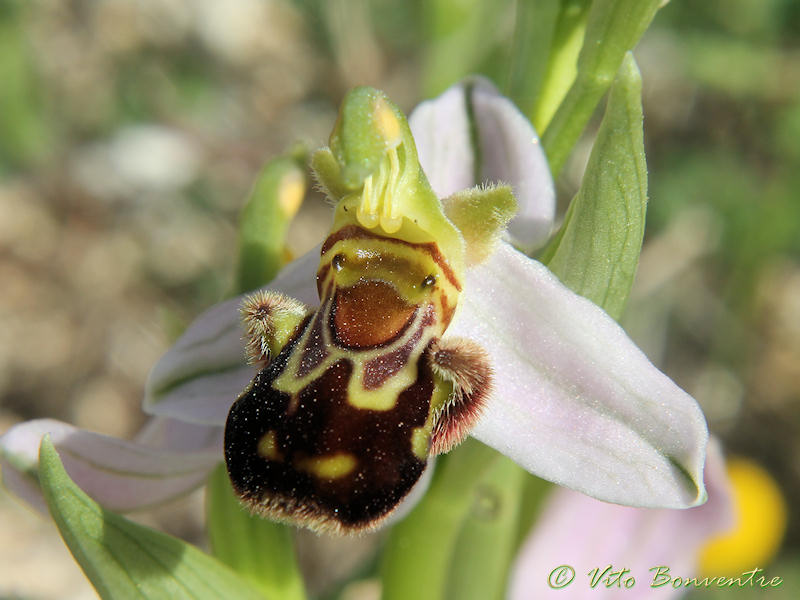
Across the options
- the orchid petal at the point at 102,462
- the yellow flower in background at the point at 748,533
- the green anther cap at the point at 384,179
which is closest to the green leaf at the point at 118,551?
the orchid petal at the point at 102,462

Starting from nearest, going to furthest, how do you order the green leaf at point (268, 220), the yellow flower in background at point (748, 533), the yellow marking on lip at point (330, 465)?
the yellow marking on lip at point (330, 465) < the green leaf at point (268, 220) < the yellow flower in background at point (748, 533)

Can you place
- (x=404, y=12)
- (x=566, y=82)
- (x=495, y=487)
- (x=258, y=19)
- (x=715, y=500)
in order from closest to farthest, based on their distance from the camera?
1. (x=566, y=82)
2. (x=495, y=487)
3. (x=715, y=500)
4. (x=404, y=12)
5. (x=258, y=19)

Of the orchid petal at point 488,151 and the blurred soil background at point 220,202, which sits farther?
the blurred soil background at point 220,202

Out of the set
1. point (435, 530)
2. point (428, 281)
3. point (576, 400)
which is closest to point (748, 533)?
point (435, 530)

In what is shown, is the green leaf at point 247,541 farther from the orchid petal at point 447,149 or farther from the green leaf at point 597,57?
the green leaf at point 597,57

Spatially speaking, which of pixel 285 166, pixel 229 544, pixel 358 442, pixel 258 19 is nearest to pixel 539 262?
pixel 358 442

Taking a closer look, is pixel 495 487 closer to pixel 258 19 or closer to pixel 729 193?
pixel 729 193
